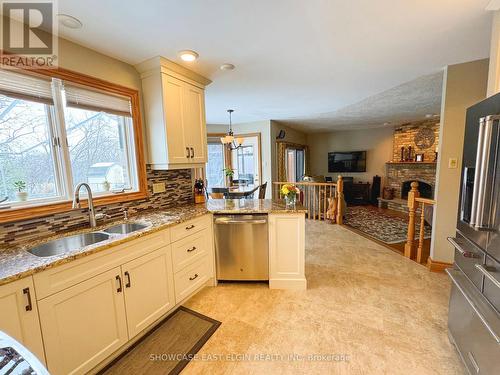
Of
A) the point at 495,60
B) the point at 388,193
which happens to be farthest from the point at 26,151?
the point at 388,193

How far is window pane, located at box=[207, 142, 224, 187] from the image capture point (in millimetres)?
6016

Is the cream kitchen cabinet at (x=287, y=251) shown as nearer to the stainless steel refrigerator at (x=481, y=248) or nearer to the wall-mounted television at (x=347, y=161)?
the stainless steel refrigerator at (x=481, y=248)

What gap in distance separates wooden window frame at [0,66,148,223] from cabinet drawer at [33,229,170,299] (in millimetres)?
613

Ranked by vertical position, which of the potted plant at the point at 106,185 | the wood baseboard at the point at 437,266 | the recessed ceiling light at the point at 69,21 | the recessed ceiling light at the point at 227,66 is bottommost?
the wood baseboard at the point at 437,266

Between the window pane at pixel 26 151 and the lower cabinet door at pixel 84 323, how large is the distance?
85cm

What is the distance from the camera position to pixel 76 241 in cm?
178

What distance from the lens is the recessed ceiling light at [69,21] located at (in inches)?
59.7

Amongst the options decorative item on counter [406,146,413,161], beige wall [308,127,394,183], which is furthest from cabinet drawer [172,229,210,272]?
beige wall [308,127,394,183]

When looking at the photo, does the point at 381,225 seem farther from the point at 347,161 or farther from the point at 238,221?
the point at 238,221

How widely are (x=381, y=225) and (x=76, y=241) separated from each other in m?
5.20

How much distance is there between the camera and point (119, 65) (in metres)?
2.18

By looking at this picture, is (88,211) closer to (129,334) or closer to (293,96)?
(129,334)

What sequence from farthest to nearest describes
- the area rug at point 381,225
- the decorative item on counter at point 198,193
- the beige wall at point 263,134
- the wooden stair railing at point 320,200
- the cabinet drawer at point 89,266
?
the beige wall at point 263,134
the wooden stair railing at point 320,200
the area rug at point 381,225
the decorative item on counter at point 198,193
the cabinet drawer at point 89,266

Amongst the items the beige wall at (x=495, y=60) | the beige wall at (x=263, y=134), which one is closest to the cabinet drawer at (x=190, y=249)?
the beige wall at (x=495, y=60)
